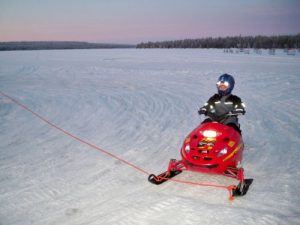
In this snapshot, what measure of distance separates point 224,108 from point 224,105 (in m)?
0.06

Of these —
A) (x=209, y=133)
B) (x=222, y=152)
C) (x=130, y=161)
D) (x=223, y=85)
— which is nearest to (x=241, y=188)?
(x=222, y=152)

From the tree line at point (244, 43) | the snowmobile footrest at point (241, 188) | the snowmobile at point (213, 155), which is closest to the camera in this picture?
the snowmobile footrest at point (241, 188)

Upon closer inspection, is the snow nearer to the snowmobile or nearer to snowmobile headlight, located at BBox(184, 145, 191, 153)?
the snowmobile

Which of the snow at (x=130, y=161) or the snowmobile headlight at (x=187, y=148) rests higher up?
the snowmobile headlight at (x=187, y=148)

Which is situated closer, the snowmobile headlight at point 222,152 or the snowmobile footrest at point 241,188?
the snowmobile footrest at point 241,188

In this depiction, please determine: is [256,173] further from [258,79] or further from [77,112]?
[258,79]

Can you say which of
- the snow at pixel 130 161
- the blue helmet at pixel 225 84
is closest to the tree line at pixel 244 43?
the snow at pixel 130 161

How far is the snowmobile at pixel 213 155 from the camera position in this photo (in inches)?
189

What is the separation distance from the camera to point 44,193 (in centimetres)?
486

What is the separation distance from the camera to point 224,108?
6.09 metres

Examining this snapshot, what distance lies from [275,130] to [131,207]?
16.8ft

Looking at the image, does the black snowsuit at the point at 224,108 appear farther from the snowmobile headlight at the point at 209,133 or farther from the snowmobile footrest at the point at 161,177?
the snowmobile footrest at the point at 161,177

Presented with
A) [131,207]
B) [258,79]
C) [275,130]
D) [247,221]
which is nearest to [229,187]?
[247,221]

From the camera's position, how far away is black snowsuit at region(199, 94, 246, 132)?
5.89 meters
